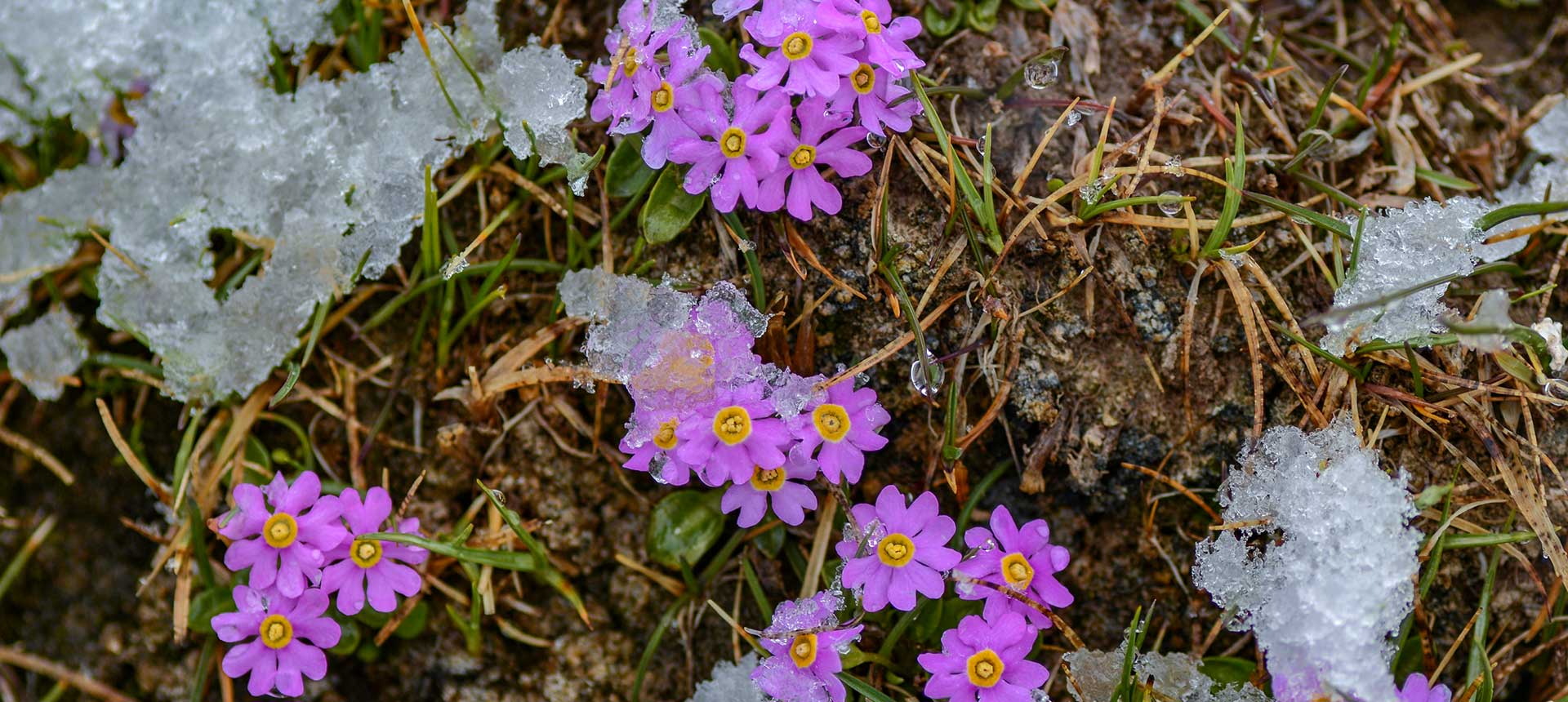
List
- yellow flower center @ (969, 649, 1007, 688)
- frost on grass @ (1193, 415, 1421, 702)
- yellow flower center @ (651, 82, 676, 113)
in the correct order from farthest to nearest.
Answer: yellow flower center @ (651, 82, 676, 113)
yellow flower center @ (969, 649, 1007, 688)
frost on grass @ (1193, 415, 1421, 702)

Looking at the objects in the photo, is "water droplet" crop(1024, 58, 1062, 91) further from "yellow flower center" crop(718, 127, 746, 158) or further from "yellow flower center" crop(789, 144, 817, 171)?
"yellow flower center" crop(718, 127, 746, 158)

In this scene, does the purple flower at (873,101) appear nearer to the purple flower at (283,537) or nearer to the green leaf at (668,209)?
the green leaf at (668,209)

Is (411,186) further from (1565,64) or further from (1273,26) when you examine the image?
(1565,64)

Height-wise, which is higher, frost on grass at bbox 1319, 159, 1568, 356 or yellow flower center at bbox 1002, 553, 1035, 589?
frost on grass at bbox 1319, 159, 1568, 356

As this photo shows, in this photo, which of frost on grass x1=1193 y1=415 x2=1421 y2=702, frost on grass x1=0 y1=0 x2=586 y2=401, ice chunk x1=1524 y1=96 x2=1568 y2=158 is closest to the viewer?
frost on grass x1=1193 y1=415 x2=1421 y2=702

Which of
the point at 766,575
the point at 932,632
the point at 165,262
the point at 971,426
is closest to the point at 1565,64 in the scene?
the point at 971,426

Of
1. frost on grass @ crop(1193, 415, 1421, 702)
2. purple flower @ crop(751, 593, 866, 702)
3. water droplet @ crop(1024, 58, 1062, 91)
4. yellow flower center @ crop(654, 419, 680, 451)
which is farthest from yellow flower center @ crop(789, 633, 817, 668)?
water droplet @ crop(1024, 58, 1062, 91)

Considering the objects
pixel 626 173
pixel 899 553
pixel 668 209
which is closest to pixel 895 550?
pixel 899 553
